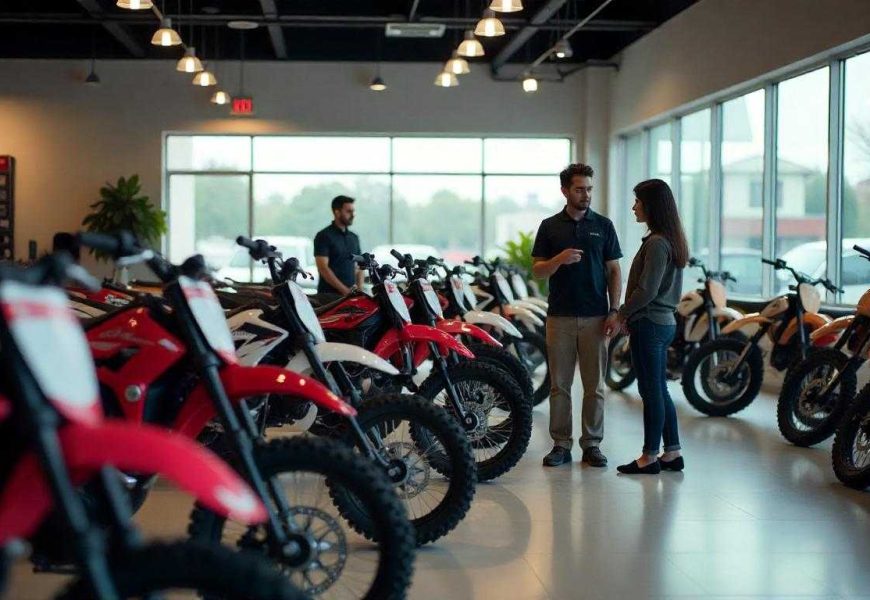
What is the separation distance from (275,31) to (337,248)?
535 cm

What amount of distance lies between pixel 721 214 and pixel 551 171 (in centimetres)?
432

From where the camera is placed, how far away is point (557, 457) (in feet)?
20.4

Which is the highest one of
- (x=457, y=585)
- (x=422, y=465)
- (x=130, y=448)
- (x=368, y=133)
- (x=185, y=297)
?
(x=368, y=133)

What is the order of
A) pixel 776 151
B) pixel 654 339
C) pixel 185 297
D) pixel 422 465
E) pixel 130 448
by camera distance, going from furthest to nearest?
pixel 776 151, pixel 654 339, pixel 422 465, pixel 185 297, pixel 130 448

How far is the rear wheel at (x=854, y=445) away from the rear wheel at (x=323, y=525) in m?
3.21

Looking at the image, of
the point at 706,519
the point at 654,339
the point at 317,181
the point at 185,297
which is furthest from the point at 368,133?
the point at 185,297

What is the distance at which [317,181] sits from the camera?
54.2ft

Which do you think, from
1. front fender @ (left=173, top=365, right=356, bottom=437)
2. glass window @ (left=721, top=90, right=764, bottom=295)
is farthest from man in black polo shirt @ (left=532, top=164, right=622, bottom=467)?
glass window @ (left=721, top=90, right=764, bottom=295)

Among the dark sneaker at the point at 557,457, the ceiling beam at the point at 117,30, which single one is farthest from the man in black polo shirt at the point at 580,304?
the ceiling beam at the point at 117,30

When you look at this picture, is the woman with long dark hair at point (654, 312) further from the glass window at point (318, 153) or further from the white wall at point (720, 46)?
the glass window at point (318, 153)

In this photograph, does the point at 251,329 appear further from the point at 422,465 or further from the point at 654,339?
the point at 654,339

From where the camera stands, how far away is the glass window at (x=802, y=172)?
33.3ft

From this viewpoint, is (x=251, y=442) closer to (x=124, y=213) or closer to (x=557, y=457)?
(x=557, y=457)

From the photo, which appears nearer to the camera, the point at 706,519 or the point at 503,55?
the point at 706,519
